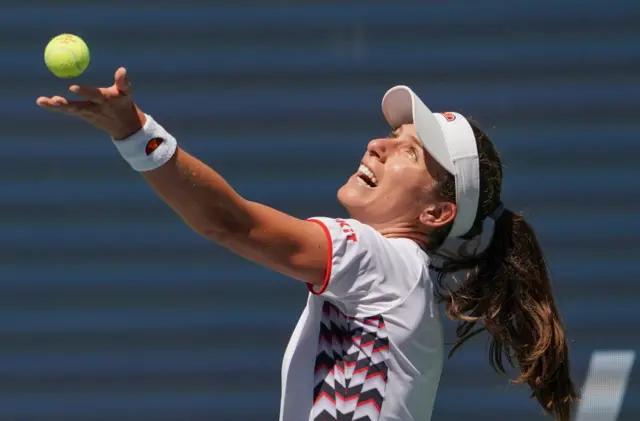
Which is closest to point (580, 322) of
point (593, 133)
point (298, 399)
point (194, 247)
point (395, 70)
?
point (593, 133)

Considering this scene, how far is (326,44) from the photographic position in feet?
14.4

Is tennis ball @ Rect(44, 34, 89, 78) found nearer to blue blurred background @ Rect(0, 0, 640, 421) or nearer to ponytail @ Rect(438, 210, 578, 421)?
ponytail @ Rect(438, 210, 578, 421)

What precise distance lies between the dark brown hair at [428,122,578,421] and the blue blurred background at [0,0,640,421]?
1230mm

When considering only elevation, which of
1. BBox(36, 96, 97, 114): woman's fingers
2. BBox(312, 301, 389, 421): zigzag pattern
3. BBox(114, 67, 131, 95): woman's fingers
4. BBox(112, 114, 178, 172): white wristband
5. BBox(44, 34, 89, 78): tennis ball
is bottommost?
BBox(312, 301, 389, 421): zigzag pattern

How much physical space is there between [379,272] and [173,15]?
1.99m

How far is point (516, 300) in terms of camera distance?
3.12 metres

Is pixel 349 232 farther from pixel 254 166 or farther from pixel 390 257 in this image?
pixel 254 166

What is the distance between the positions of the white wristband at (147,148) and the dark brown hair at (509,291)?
937 mm

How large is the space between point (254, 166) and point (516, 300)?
61.4 inches

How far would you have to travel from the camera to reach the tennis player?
252 centimetres

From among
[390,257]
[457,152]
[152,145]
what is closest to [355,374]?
[390,257]

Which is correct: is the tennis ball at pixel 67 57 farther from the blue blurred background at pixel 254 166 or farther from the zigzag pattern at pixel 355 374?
the blue blurred background at pixel 254 166

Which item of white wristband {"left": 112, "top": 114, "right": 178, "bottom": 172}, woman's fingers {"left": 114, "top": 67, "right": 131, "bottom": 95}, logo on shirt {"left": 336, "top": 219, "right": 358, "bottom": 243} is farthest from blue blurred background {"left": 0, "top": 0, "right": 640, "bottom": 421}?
woman's fingers {"left": 114, "top": 67, "right": 131, "bottom": 95}

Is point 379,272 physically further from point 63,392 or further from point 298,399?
point 63,392
